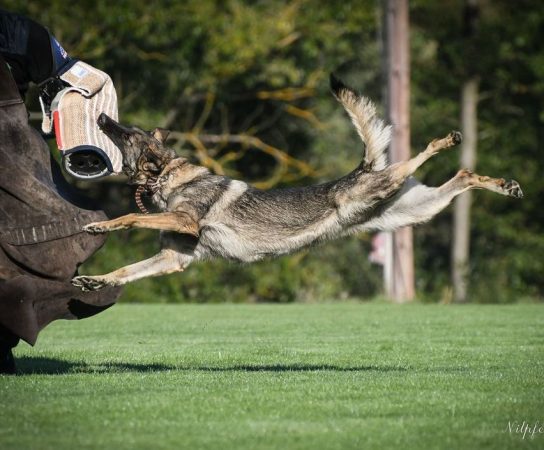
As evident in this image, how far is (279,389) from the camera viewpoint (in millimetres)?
6285

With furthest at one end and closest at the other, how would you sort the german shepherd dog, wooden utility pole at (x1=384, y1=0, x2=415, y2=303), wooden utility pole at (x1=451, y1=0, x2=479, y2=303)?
wooden utility pole at (x1=451, y1=0, x2=479, y2=303), wooden utility pole at (x1=384, y1=0, x2=415, y2=303), the german shepherd dog

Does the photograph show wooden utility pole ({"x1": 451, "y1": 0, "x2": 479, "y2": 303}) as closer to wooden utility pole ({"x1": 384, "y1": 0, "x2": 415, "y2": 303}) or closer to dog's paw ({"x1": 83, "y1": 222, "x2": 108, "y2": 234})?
wooden utility pole ({"x1": 384, "y1": 0, "x2": 415, "y2": 303})

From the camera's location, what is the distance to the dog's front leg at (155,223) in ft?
23.9

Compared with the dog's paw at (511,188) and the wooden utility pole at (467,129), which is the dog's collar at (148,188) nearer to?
the dog's paw at (511,188)

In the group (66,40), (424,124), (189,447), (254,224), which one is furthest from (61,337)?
(424,124)

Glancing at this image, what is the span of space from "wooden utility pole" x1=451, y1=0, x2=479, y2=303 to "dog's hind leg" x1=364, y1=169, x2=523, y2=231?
1896 centimetres

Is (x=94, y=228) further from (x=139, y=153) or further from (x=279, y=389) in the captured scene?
(x=279, y=389)

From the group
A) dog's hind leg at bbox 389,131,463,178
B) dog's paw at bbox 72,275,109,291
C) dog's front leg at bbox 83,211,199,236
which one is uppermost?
dog's hind leg at bbox 389,131,463,178

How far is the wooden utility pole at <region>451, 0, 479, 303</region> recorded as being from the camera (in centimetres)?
2790

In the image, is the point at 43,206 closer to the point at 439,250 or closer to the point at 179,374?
the point at 179,374

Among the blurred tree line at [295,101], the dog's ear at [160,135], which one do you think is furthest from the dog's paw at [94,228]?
the blurred tree line at [295,101]

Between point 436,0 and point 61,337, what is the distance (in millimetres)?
22254

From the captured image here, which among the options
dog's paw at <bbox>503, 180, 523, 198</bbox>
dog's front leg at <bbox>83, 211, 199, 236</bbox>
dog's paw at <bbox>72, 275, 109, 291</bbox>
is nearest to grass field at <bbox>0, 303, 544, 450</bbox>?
dog's paw at <bbox>72, 275, 109, 291</bbox>

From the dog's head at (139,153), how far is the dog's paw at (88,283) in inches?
49.7
